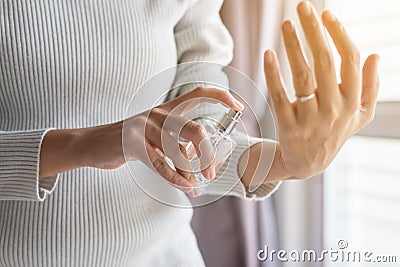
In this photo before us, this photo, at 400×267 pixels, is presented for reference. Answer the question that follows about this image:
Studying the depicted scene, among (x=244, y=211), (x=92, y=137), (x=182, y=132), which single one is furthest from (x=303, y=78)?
(x=244, y=211)

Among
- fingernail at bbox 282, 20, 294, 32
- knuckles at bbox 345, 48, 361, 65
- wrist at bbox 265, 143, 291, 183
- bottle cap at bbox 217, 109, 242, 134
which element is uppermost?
fingernail at bbox 282, 20, 294, 32

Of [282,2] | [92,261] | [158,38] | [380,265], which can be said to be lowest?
[380,265]

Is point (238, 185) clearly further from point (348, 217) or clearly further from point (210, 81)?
point (348, 217)

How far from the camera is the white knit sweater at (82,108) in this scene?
29.4 inches

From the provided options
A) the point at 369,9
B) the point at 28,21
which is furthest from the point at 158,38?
the point at 369,9

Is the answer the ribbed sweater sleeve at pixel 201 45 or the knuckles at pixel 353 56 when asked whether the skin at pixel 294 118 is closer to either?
the knuckles at pixel 353 56

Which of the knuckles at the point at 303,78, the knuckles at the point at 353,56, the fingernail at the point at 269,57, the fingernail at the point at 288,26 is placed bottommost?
the knuckles at the point at 303,78

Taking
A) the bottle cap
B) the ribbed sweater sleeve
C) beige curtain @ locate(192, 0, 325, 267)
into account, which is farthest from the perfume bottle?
beige curtain @ locate(192, 0, 325, 267)

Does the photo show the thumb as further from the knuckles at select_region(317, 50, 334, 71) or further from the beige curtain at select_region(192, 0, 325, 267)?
the beige curtain at select_region(192, 0, 325, 267)

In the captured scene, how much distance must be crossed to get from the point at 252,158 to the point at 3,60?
344mm

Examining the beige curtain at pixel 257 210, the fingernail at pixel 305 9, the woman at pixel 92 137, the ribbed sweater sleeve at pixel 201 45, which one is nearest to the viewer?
the fingernail at pixel 305 9

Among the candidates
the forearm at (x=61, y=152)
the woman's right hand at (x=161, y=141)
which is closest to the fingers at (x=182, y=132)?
the woman's right hand at (x=161, y=141)

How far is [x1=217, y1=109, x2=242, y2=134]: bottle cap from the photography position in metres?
0.57

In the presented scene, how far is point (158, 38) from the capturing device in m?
0.83
